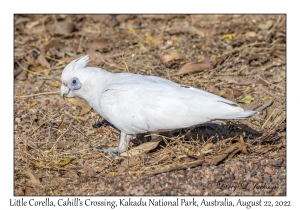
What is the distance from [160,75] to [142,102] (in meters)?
2.11

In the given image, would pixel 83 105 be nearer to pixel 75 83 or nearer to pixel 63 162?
pixel 75 83

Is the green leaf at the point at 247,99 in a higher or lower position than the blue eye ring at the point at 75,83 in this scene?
lower

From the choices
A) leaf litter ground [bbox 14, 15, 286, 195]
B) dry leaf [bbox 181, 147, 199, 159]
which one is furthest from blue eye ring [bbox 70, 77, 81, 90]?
Answer: dry leaf [bbox 181, 147, 199, 159]

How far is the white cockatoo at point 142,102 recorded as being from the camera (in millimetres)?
5250

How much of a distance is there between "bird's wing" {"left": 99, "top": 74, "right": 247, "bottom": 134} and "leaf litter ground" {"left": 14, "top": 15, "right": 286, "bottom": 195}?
0.47 metres

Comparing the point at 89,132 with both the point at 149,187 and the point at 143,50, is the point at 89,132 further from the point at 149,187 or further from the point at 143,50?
the point at 143,50

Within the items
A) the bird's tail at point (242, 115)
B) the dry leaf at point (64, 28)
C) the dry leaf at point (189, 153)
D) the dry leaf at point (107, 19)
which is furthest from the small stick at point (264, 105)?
the dry leaf at point (64, 28)

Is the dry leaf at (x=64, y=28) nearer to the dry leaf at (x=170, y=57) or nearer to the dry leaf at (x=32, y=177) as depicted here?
the dry leaf at (x=170, y=57)

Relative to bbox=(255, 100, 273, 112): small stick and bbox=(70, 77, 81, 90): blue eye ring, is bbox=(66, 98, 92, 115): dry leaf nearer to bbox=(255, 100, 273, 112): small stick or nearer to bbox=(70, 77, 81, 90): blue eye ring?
bbox=(70, 77, 81, 90): blue eye ring

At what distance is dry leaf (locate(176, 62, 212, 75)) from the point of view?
750 centimetres

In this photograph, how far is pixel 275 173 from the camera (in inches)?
206

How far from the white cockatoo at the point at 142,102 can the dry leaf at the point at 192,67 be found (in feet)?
5.45
